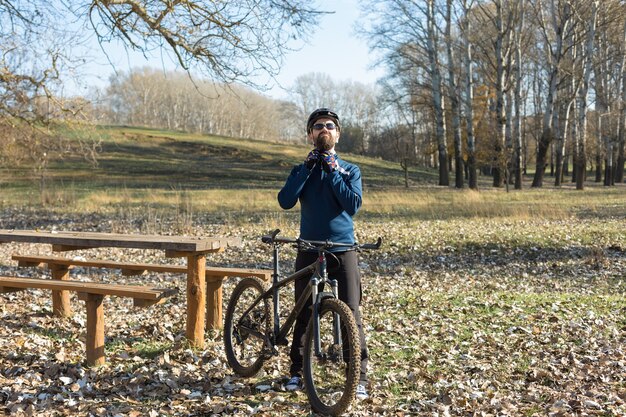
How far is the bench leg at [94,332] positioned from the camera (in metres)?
5.50

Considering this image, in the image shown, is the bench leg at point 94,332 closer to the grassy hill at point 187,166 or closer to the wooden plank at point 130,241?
the wooden plank at point 130,241

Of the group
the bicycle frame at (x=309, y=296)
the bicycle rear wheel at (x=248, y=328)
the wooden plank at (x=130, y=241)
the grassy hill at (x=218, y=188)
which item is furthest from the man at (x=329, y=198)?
the grassy hill at (x=218, y=188)

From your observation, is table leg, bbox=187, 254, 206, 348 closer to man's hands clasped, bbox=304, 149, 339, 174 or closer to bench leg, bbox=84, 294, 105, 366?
bench leg, bbox=84, 294, 105, 366

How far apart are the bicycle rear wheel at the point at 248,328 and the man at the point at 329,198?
0.69m

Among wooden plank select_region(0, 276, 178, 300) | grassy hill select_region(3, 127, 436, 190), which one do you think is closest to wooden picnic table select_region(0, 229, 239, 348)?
wooden plank select_region(0, 276, 178, 300)

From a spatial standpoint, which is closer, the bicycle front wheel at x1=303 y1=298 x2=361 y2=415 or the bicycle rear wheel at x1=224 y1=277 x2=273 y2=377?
the bicycle front wheel at x1=303 y1=298 x2=361 y2=415

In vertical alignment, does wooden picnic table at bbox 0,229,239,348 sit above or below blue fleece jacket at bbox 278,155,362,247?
below

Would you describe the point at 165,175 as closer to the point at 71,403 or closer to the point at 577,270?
the point at 577,270

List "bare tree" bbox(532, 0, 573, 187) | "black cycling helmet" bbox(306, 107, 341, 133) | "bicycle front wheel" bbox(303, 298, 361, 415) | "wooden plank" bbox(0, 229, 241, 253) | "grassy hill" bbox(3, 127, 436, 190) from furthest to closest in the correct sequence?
"grassy hill" bbox(3, 127, 436, 190)
"bare tree" bbox(532, 0, 573, 187)
"wooden plank" bbox(0, 229, 241, 253)
"black cycling helmet" bbox(306, 107, 341, 133)
"bicycle front wheel" bbox(303, 298, 361, 415)

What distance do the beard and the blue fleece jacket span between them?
0.42 feet

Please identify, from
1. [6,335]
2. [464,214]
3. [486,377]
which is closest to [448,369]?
[486,377]

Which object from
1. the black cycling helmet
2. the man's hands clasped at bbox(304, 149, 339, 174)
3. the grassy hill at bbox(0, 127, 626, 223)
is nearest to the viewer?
the man's hands clasped at bbox(304, 149, 339, 174)

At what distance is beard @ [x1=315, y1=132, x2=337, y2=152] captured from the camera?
15.0 ft

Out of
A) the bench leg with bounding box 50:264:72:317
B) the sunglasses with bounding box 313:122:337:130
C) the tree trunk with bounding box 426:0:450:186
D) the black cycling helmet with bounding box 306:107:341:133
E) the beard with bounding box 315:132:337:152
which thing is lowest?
the bench leg with bounding box 50:264:72:317
